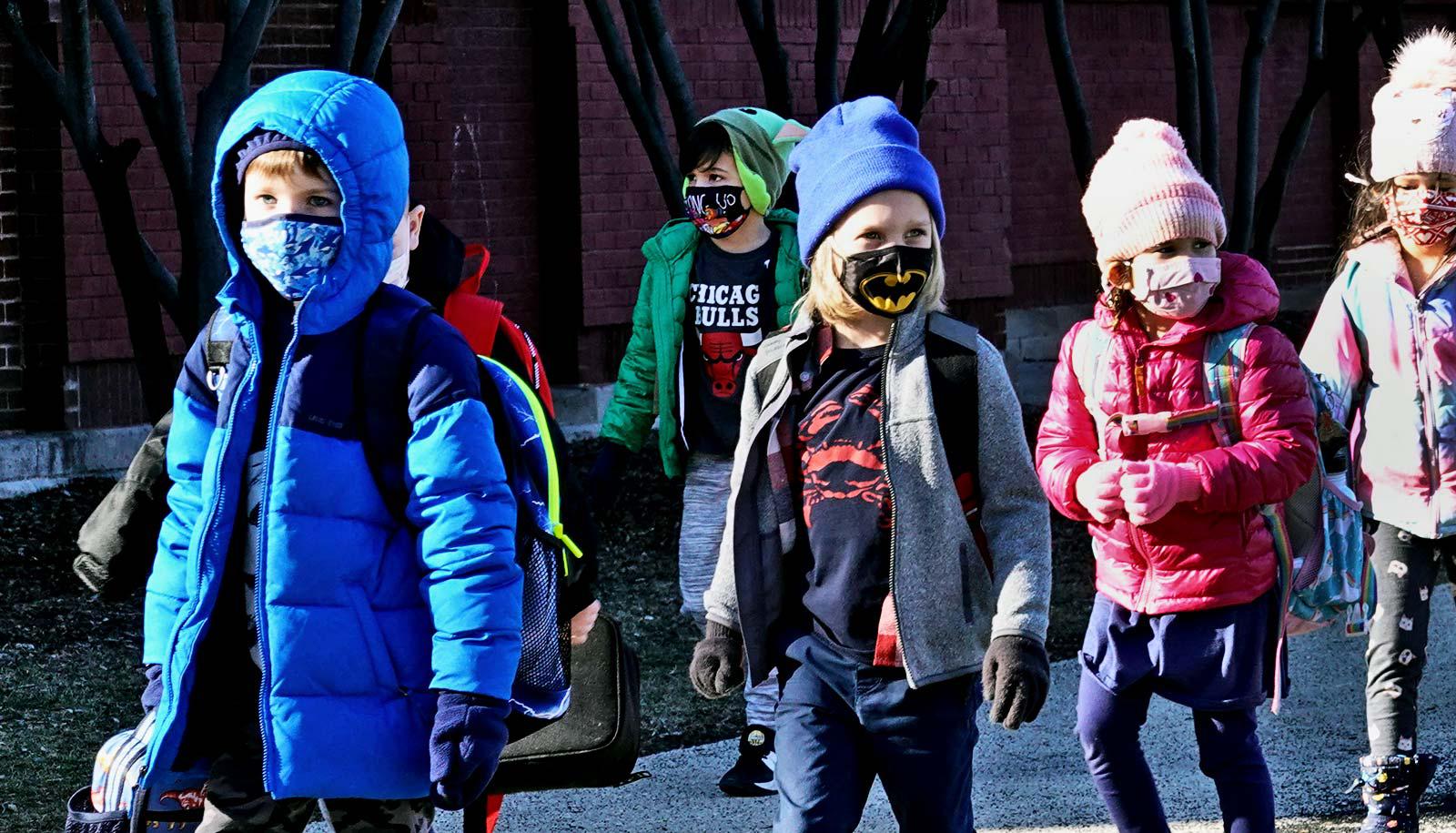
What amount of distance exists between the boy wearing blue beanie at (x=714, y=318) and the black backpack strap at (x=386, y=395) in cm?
231

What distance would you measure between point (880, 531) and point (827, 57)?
603 centimetres

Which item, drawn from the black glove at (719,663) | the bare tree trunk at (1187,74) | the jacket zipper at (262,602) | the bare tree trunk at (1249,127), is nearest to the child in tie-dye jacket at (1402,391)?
the black glove at (719,663)

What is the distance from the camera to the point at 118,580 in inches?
137

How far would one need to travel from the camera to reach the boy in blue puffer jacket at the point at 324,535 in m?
3.03

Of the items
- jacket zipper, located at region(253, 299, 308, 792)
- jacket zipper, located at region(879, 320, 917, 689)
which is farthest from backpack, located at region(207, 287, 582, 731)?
jacket zipper, located at region(879, 320, 917, 689)

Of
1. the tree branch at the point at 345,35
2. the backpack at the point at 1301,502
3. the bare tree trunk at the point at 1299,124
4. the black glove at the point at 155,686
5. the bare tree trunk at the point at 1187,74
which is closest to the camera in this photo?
the black glove at the point at 155,686

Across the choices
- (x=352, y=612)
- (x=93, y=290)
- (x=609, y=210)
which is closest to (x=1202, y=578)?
(x=352, y=612)

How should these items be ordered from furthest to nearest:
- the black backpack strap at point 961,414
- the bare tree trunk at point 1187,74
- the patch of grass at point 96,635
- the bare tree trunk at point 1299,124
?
the bare tree trunk at point 1299,124 < the bare tree trunk at point 1187,74 < the patch of grass at point 96,635 < the black backpack strap at point 961,414

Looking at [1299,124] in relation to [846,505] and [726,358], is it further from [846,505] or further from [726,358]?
[846,505]

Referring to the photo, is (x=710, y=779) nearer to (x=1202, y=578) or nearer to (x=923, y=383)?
(x=1202, y=578)

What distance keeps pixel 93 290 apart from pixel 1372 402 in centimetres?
702

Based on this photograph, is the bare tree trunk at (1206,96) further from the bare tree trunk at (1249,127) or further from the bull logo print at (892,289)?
the bull logo print at (892,289)

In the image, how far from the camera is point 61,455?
9.94 meters

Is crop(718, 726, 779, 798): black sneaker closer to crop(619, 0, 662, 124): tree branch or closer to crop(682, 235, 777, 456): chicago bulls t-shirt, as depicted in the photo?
crop(682, 235, 777, 456): chicago bulls t-shirt
